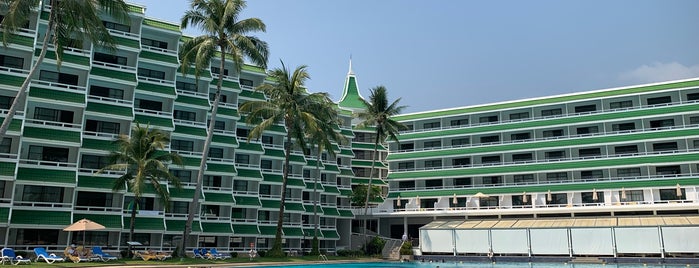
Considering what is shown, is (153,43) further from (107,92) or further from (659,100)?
(659,100)

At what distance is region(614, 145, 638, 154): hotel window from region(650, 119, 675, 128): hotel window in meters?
3.41

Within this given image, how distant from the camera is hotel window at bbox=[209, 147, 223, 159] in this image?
63.9m

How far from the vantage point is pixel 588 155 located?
2805 inches

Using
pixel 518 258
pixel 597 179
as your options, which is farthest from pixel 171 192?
pixel 597 179

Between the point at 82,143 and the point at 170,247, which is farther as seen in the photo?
the point at 170,247

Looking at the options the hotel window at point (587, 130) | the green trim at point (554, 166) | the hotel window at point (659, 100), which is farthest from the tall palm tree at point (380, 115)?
the hotel window at point (659, 100)

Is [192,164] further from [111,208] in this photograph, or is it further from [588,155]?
[588,155]

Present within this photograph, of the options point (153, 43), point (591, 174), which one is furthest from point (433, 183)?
point (153, 43)

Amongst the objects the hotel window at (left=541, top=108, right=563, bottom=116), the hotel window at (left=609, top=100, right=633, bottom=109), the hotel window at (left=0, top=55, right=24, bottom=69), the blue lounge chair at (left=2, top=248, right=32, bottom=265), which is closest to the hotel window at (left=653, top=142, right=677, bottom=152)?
the hotel window at (left=609, top=100, right=633, bottom=109)

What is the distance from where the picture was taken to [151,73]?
195 feet

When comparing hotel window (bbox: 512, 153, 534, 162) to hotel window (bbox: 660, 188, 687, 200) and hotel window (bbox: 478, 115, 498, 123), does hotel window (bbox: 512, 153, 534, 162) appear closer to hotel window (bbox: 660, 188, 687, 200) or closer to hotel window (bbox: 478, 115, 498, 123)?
hotel window (bbox: 478, 115, 498, 123)

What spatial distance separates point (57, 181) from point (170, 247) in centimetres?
1450

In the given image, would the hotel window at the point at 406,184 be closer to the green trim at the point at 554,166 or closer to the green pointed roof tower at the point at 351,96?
the green trim at the point at 554,166

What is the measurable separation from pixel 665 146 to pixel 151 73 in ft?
195
